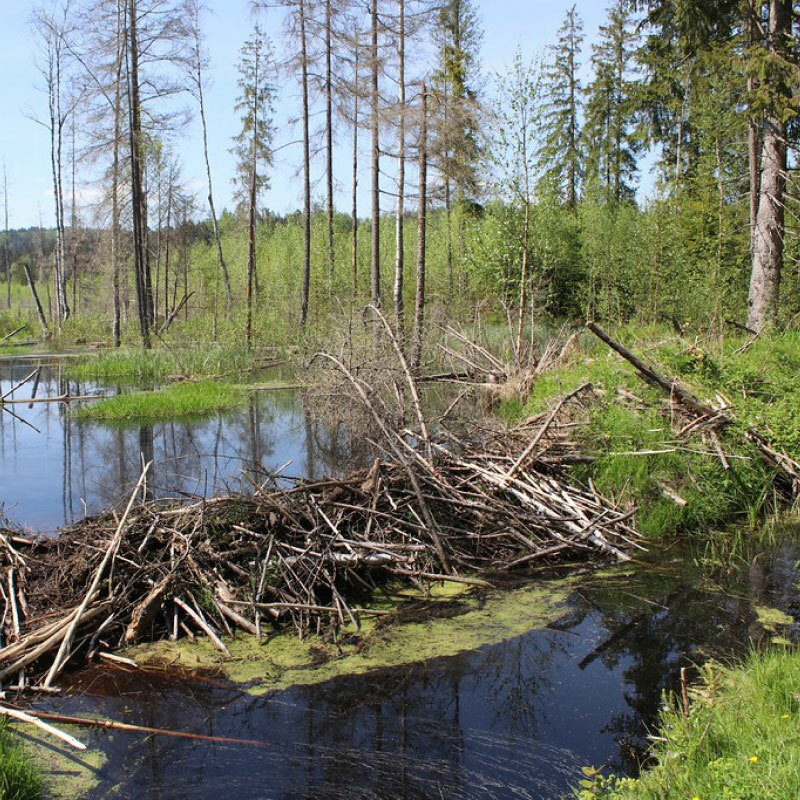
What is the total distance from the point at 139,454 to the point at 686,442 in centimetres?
827

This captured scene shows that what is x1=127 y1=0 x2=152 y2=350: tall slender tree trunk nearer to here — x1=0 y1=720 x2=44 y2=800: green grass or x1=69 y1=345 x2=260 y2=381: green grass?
x1=69 y1=345 x2=260 y2=381: green grass

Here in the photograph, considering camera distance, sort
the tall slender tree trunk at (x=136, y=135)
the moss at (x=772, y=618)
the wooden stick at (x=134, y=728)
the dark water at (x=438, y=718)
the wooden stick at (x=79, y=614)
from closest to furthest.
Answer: the dark water at (x=438, y=718), the wooden stick at (x=134, y=728), the wooden stick at (x=79, y=614), the moss at (x=772, y=618), the tall slender tree trunk at (x=136, y=135)

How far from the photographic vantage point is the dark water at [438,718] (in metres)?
4.04

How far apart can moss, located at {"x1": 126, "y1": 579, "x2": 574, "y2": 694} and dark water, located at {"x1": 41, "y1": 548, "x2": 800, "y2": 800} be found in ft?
0.43

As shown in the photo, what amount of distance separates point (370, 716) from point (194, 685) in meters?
1.16

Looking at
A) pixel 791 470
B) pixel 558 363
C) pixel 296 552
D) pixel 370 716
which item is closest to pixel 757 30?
pixel 558 363

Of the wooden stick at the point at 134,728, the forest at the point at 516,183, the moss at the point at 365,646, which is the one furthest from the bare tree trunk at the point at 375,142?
the wooden stick at the point at 134,728

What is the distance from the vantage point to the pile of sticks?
5.42 m

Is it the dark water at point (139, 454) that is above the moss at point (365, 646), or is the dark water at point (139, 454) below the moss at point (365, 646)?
above

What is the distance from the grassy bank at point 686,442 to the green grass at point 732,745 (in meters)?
3.58

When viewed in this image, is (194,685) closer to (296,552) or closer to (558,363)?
(296,552)

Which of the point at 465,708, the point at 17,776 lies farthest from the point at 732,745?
the point at 17,776

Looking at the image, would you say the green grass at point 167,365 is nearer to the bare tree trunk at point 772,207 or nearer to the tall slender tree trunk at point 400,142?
the tall slender tree trunk at point 400,142

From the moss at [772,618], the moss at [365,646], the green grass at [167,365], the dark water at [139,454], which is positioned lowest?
the moss at [365,646]
